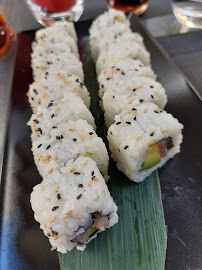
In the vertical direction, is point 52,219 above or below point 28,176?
above

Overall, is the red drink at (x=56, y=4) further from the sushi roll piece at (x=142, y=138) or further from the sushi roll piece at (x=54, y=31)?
the sushi roll piece at (x=142, y=138)

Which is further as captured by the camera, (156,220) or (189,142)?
(189,142)

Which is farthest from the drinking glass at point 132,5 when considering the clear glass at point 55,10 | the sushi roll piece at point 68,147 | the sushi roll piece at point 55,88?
the sushi roll piece at point 68,147

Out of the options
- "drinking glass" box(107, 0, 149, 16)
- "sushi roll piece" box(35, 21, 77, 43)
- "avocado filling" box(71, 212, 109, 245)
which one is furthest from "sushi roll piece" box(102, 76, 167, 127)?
"drinking glass" box(107, 0, 149, 16)

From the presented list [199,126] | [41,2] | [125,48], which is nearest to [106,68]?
[125,48]

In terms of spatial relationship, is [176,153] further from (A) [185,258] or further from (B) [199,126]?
(A) [185,258]

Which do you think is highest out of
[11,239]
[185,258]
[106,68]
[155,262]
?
[106,68]

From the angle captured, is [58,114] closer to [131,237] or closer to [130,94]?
[130,94]
